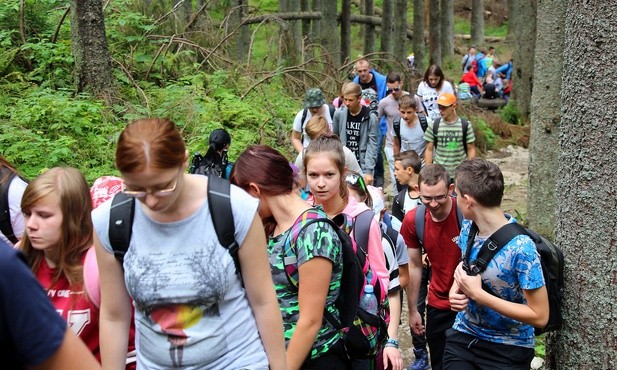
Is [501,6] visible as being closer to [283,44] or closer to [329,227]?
[283,44]

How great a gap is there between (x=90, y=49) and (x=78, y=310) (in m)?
8.30

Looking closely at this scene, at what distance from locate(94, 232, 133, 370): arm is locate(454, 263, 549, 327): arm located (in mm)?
1952

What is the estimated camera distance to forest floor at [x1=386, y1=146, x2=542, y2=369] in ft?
24.8

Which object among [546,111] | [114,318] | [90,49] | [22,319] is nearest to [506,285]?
[114,318]

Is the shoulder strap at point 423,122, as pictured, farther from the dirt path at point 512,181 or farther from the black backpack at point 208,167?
the black backpack at point 208,167

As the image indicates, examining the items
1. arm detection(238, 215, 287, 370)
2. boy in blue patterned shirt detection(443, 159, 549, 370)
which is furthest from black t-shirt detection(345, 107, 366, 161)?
arm detection(238, 215, 287, 370)

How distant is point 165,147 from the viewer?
272cm

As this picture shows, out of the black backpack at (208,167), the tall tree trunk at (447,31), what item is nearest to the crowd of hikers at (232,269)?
the black backpack at (208,167)

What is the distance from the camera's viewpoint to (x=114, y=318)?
121 inches

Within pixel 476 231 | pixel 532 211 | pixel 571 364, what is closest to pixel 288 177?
pixel 476 231

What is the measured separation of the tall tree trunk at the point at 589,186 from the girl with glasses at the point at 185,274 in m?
2.16

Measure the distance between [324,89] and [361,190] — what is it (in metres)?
9.88

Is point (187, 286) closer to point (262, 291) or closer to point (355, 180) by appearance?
point (262, 291)

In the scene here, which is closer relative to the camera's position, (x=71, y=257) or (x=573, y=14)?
(x=71, y=257)
